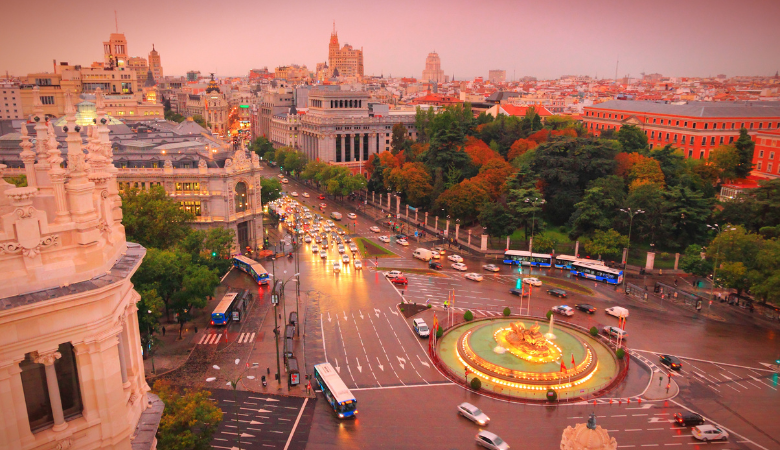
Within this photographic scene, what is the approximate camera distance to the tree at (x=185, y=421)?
101 ft

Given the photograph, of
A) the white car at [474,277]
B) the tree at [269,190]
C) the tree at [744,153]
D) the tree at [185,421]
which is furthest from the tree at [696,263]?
the tree at [269,190]

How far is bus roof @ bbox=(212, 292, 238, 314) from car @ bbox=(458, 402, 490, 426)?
28.8 meters

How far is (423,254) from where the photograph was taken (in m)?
82.1

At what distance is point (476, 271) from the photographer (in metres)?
77.9

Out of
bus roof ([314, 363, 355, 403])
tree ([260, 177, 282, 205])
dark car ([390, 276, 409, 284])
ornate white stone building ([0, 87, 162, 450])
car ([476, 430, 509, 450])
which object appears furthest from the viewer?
tree ([260, 177, 282, 205])

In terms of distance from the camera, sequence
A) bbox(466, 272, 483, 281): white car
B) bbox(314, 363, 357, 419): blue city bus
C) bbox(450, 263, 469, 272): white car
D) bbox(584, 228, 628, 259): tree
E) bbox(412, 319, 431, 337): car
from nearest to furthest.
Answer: bbox(314, 363, 357, 419): blue city bus → bbox(412, 319, 431, 337): car → bbox(466, 272, 483, 281): white car → bbox(584, 228, 628, 259): tree → bbox(450, 263, 469, 272): white car

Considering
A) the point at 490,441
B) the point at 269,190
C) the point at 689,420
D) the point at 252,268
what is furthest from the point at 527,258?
the point at 269,190

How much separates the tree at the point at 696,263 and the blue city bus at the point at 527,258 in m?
17.6

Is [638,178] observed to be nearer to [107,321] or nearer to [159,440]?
[159,440]

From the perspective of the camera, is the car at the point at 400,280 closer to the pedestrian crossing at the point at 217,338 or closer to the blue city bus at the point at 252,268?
the blue city bus at the point at 252,268

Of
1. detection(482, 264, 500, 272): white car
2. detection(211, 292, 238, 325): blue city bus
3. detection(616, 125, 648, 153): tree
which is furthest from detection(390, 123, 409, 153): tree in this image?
detection(211, 292, 238, 325): blue city bus

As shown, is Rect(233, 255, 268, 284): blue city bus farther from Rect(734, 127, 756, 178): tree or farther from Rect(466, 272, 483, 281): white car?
Rect(734, 127, 756, 178): tree

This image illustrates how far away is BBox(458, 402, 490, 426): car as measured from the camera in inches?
1606

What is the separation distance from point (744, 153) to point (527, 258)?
54.6 metres
